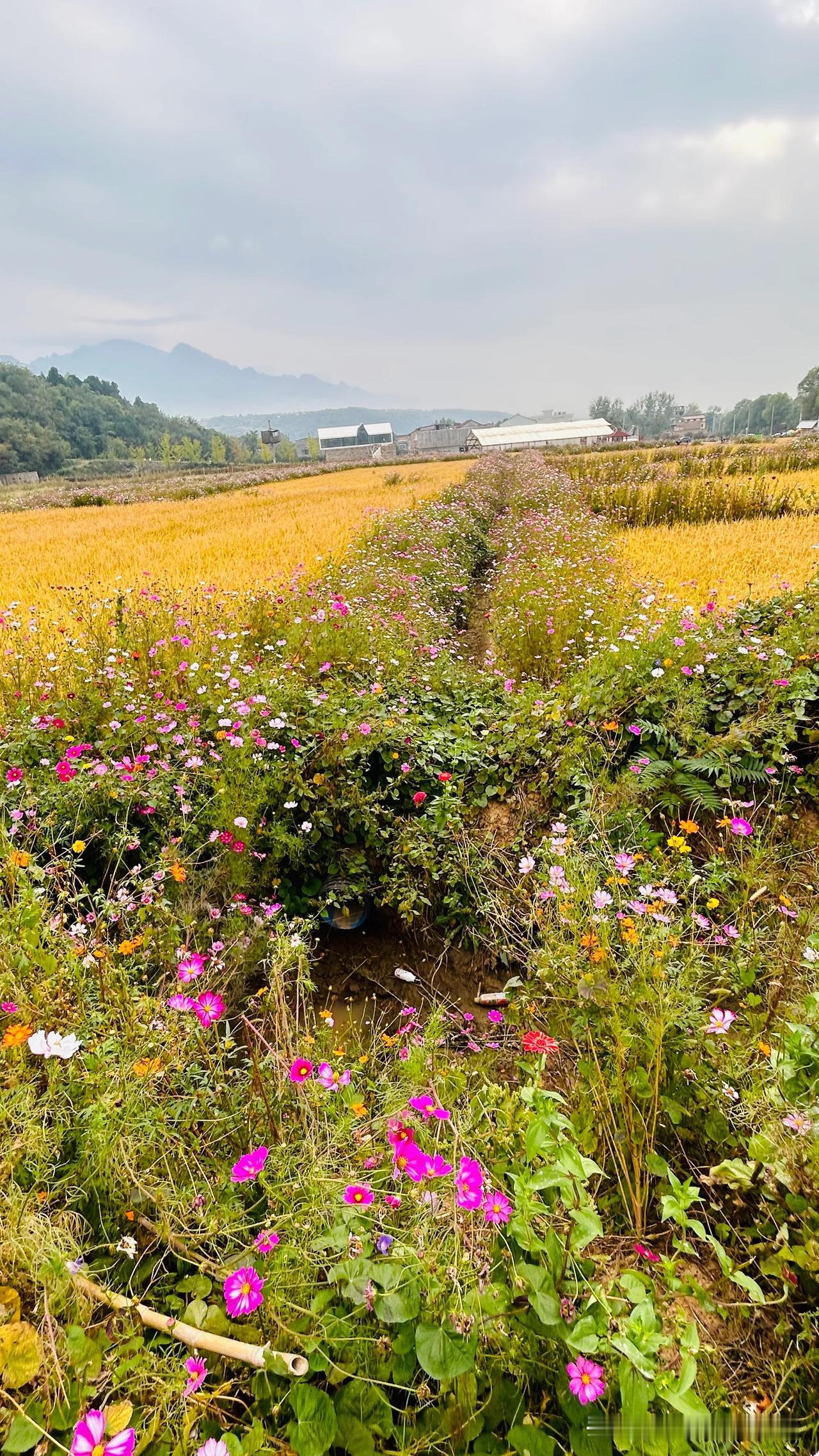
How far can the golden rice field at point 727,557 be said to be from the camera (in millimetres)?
7238

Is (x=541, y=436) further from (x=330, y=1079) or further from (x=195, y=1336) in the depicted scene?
(x=195, y=1336)

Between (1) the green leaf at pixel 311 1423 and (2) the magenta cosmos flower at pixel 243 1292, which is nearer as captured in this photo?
(1) the green leaf at pixel 311 1423

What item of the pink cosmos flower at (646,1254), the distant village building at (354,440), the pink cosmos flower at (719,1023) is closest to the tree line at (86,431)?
the distant village building at (354,440)

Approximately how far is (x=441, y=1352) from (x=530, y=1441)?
20cm

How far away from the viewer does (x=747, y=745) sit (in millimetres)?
3654

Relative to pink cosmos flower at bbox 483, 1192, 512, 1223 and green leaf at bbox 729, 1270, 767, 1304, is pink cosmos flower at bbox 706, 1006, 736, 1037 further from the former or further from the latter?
pink cosmos flower at bbox 483, 1192, 512, 1223

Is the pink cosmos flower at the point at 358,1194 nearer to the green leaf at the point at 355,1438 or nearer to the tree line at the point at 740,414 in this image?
the green leaf at the point at 355,1438

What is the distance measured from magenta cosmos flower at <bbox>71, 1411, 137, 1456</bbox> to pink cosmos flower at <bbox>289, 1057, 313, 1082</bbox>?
26.8 inches

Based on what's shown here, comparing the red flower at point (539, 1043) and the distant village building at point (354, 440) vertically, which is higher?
the distant village building at point (354, 440)

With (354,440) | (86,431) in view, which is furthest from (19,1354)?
(354,440)

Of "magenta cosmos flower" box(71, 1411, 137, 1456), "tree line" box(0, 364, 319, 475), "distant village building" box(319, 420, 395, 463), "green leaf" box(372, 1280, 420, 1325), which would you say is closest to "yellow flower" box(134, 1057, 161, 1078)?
"magenta cosmos flower" box(71, 1411, 137, 1456)

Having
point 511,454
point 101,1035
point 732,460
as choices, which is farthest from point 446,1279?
point 511,454

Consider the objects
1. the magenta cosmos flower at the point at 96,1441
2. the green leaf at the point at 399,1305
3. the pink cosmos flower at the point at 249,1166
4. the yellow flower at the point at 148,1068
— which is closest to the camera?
the magenta cosmos flower at the point at 96,1441

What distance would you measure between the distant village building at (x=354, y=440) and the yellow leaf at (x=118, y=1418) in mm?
95776
